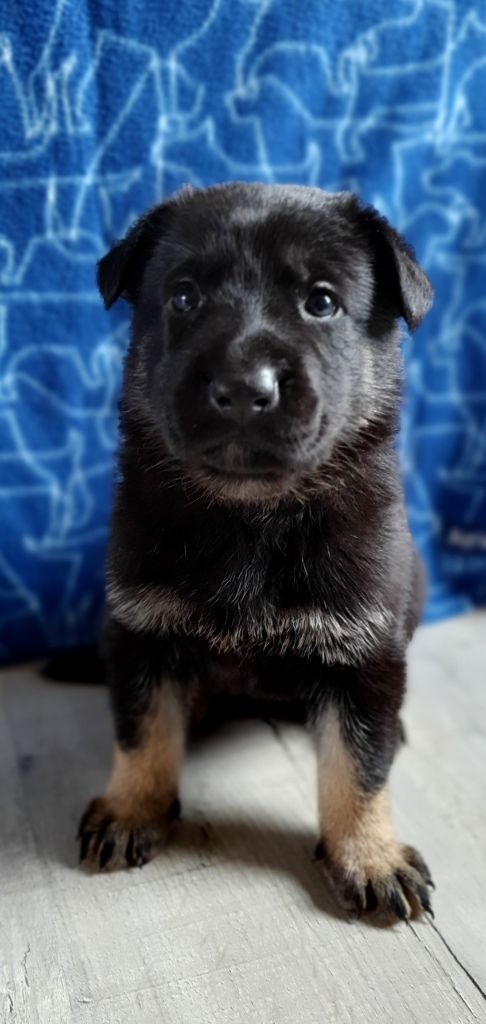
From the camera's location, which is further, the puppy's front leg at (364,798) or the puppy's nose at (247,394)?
the puppy's front leg at (364,798)

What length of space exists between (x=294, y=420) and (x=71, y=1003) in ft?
3.32

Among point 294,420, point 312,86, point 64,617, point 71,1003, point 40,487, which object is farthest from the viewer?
point 64,617

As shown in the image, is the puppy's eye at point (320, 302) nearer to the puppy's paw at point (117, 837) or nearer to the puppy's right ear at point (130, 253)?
the puppy's right ear at point (130, 253)

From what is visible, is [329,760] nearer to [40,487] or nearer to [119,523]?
[119,523]

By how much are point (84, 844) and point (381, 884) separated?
58 centimetres

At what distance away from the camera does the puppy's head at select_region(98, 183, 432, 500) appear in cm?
143

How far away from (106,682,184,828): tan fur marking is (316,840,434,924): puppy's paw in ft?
1.18

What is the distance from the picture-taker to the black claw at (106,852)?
184 cm

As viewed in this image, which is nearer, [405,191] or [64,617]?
[405,191]

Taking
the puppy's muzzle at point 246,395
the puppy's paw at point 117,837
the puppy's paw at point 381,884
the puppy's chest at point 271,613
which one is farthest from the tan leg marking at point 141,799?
the puppy's muzzle at point 246,395

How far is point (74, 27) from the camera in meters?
2.03

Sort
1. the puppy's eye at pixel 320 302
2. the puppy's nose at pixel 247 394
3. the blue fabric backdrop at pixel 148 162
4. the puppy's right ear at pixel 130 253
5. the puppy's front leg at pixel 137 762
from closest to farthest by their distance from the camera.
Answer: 1. the puppy's nose at pixel 247 394
2. the puppy's eye at pixel 320 302
3. the puppy's right ear at pixel 130 253
4. the puppy's front leg at pixel 137 762
5. the blue fabric backdrop at pixel 148 162

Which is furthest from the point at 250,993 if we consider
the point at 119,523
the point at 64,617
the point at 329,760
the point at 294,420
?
the point at 64,617

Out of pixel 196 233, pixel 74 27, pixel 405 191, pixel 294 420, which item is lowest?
pixel 294 420
